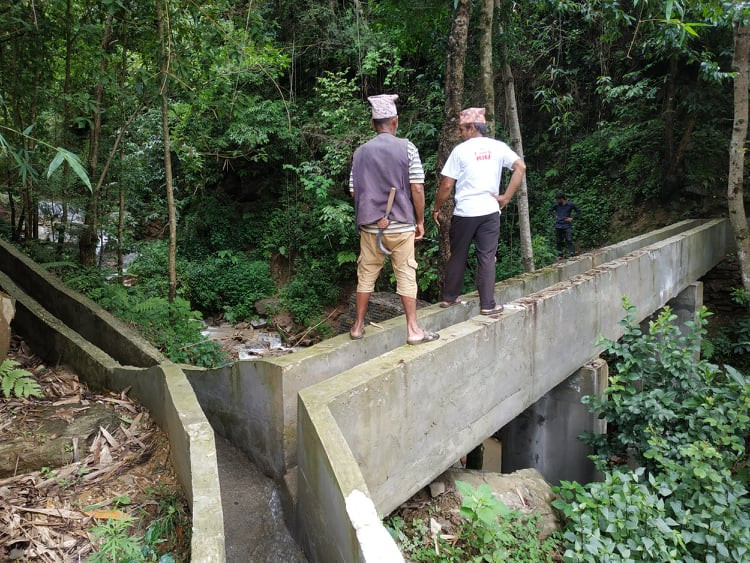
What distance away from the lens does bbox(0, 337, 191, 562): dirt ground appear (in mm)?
2715

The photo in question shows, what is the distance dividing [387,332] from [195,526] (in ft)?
7.88

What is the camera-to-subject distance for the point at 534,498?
4.59m

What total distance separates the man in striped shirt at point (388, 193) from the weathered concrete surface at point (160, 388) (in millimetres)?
1599

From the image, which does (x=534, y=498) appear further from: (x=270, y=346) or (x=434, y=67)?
(x=434, y=67)

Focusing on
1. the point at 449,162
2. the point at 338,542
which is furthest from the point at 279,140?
the point at 338,542

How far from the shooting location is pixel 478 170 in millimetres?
4566

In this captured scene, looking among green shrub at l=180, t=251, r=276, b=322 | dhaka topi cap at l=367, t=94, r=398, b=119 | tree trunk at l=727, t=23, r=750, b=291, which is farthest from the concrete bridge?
green shrub at l=180, t=251, r=276, b=322

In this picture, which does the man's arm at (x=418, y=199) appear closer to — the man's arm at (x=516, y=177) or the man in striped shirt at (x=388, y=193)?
the man in striped shirt at (x=388, y=193)

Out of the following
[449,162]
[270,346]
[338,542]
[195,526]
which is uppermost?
[449,162]

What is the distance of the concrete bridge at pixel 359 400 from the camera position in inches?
110

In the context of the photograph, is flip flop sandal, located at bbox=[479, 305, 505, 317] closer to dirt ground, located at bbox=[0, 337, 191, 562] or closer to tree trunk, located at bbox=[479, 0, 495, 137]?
dirt ground, located at bbox=[0, 337, 191, 562]

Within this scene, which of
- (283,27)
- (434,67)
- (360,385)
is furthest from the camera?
(283,27)

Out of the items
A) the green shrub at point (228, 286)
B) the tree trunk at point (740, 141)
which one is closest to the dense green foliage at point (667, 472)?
the tree trunk at point (740, 141)

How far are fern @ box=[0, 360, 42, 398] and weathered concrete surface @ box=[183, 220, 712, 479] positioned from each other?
3.85 ft
